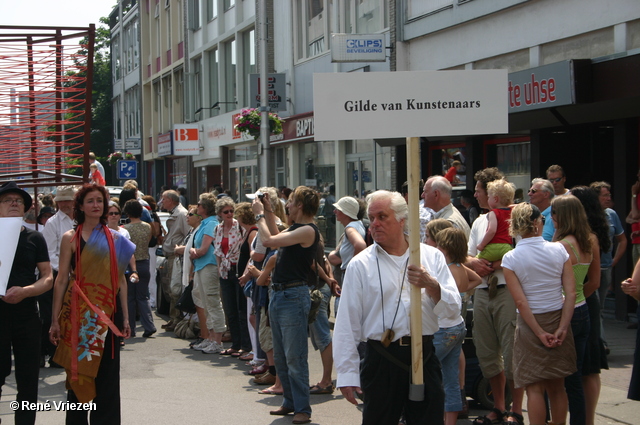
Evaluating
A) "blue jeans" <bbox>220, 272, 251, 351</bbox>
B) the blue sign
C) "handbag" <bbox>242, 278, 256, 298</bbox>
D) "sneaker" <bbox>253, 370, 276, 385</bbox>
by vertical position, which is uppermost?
the blue sign

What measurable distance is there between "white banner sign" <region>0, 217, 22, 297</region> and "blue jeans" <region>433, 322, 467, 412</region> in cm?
307

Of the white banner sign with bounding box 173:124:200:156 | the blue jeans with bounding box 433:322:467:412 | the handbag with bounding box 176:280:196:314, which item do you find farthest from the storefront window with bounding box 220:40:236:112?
the blue jeans with bounding box 433:322:467:412

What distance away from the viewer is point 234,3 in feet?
94.7

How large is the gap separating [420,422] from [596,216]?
269 cm

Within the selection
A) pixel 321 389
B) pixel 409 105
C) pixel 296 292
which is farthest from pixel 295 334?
pixel 409 105

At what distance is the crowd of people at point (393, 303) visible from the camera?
14.2 ft

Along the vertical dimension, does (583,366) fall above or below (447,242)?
below

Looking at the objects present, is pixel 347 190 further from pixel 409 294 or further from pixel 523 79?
pixel 409 294

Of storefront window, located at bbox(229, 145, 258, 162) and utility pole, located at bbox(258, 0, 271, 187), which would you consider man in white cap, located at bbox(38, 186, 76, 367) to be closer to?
utility pole, located at bbox(258, 0, 271, 187)

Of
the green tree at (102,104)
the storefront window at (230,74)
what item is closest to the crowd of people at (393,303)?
the storefront window at (230,74)

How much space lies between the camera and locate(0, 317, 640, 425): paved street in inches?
271

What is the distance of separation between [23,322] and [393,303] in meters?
2.93

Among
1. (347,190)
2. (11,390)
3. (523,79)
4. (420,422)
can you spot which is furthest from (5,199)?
(347,190)

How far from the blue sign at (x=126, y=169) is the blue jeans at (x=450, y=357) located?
72.4ft
